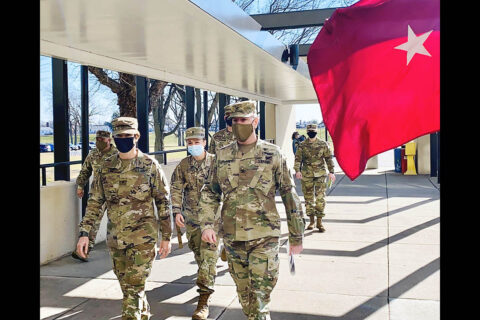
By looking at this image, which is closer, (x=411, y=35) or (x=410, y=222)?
(x=411, y=35)

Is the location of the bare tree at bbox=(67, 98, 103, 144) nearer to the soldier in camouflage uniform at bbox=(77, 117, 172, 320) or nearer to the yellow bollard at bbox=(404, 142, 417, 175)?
the soldier in camouflage uniform at bbox=(77, 117, 172, 320)

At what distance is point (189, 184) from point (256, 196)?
1606 mm

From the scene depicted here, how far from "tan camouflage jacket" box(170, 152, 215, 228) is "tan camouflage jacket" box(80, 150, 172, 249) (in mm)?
1106

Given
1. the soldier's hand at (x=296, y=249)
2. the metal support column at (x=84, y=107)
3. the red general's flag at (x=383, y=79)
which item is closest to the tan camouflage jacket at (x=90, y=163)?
the metal support column at (x=84, y=107)

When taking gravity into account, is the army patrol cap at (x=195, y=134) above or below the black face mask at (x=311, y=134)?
below

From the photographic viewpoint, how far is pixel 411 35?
341 cm

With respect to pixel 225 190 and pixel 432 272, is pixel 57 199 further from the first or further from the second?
pixel 432 272

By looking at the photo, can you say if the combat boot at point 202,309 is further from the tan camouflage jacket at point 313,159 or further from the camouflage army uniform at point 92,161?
the tan camouflage jacket at point 313,159

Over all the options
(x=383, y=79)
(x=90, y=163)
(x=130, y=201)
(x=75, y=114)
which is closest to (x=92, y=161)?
(x=90, y=163)

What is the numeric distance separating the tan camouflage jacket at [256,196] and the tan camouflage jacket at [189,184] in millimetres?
1343

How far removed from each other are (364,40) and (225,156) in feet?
4.56

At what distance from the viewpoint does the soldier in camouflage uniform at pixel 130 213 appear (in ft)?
13.3

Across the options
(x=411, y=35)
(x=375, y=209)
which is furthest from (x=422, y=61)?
(x=375, y=209)

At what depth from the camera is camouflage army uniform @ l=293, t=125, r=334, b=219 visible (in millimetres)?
8891
